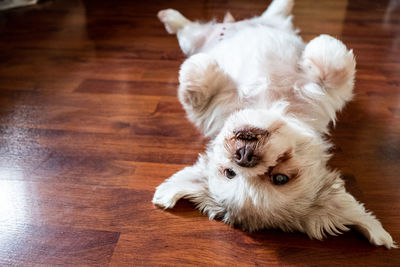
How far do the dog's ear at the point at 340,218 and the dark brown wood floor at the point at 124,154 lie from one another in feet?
0.14

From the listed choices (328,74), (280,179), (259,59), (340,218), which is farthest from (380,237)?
(259,59)

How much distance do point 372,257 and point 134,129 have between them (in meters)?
1.14

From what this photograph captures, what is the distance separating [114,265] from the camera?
1.08 m

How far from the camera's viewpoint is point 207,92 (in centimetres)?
144

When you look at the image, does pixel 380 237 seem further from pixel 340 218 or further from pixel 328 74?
pixel 328 74

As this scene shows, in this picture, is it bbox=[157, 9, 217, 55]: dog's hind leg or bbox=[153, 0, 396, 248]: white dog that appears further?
bbox=[157, 9, 217, 55]: dog's hind leg

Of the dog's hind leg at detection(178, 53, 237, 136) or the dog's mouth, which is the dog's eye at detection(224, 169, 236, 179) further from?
the dog's hind leg at detection(178, 53, 237, 136)

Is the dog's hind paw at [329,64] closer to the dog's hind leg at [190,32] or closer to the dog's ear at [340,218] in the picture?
the dog's ear at [340,218]

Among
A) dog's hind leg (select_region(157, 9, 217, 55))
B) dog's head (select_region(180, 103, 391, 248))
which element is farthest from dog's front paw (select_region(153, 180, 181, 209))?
dog's hind leg (select_region(157, 9, 217, 55))

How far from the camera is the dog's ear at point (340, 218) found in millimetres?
1080

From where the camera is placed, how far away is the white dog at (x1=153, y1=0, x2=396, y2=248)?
104 centimetres

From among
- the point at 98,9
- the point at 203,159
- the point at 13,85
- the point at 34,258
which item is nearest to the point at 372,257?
the point at 203,159

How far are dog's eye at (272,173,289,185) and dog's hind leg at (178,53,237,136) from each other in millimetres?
420

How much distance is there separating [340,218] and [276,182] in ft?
0.84
